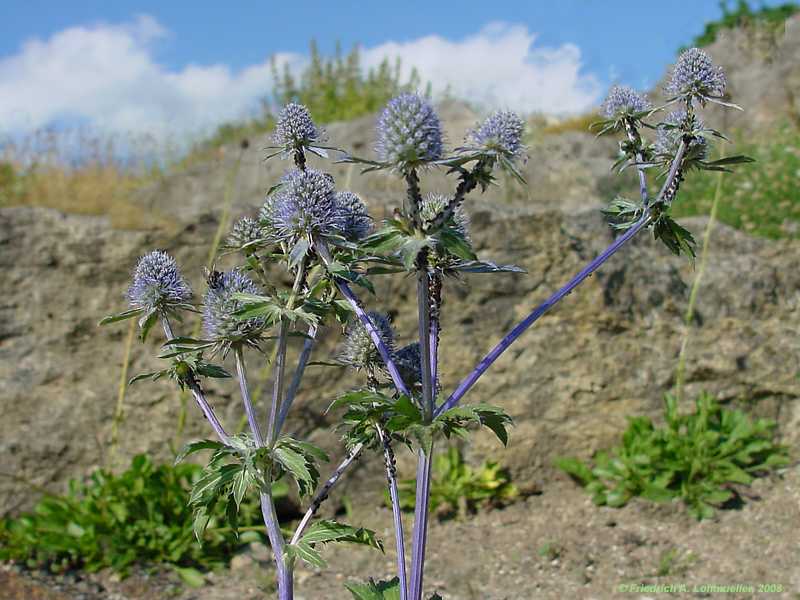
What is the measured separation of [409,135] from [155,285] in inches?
40.5

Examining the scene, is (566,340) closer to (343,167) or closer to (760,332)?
(760,332)

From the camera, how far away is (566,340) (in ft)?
17.1

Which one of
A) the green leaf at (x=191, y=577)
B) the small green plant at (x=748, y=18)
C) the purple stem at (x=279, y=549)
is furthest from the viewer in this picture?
the small green plant at (x=748, y=18)

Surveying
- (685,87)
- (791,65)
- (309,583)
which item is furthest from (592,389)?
(791,65)

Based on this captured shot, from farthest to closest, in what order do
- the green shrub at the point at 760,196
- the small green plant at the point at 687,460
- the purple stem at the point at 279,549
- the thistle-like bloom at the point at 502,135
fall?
the green shrub at the point at 760,196 < the small green plant at the point at 687,460 < the purple stem at the point at 279,549 < the thistle-like bloom at the point at 502,135

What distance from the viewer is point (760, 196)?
8547 mm

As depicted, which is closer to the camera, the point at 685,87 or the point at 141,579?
the point at 685,87

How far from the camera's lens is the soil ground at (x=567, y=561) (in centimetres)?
396

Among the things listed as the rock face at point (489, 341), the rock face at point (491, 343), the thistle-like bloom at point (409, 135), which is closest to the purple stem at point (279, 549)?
the thistle-like bloom at point (409, 135)

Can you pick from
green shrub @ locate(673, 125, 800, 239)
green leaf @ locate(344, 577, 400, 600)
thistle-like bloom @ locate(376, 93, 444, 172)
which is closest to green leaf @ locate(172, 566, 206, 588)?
green leaf @ locate(344, 577, 400, 600)

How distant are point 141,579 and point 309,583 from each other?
3.04 feet

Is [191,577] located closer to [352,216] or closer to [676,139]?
[352,216]

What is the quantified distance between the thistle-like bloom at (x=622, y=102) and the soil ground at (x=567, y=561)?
8.47 ft

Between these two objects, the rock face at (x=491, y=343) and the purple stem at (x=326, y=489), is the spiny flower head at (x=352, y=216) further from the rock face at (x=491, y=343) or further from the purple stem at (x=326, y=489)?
the rock face at (x=491, y=343)
